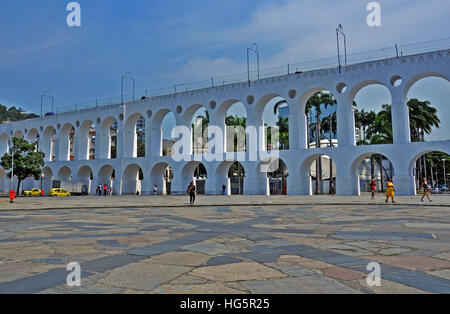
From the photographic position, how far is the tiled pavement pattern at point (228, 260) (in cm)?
337

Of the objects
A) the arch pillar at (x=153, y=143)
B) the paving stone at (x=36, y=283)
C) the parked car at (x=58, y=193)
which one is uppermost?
the arch pillar at (x=153, y=143)

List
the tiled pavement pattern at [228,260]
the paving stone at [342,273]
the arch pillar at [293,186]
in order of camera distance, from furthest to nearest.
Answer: the arch pillar at [293,186] → the paving stone at [342,273] → the tiled pavement pattern at [228,260]

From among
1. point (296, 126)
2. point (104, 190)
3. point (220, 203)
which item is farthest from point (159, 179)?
point (220, 203)

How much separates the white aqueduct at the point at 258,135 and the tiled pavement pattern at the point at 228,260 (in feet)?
69.5

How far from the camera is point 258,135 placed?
32.7 m

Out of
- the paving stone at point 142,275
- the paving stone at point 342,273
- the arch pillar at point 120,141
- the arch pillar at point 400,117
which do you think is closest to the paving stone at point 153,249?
the paving stone at point 142,275

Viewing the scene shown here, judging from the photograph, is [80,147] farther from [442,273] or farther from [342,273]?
[442,273]

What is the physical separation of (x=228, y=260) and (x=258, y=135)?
28.4 metres

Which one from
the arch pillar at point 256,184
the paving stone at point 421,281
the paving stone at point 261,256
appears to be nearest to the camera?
the paving stone at point 421,281

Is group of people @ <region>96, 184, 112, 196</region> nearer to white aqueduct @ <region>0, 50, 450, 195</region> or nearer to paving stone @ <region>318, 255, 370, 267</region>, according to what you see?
white aqueduct @ <region>0, 50, 450, 195</region>

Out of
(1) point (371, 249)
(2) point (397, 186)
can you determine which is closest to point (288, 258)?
(1) point (371, 249)

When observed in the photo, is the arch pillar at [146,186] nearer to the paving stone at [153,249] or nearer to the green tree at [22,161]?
the green tree at [22,161]

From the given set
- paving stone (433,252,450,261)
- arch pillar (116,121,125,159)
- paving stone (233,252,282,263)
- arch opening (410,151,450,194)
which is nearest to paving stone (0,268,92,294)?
paving stone (233,252,282,263)

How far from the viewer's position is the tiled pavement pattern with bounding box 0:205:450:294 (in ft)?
11.1
